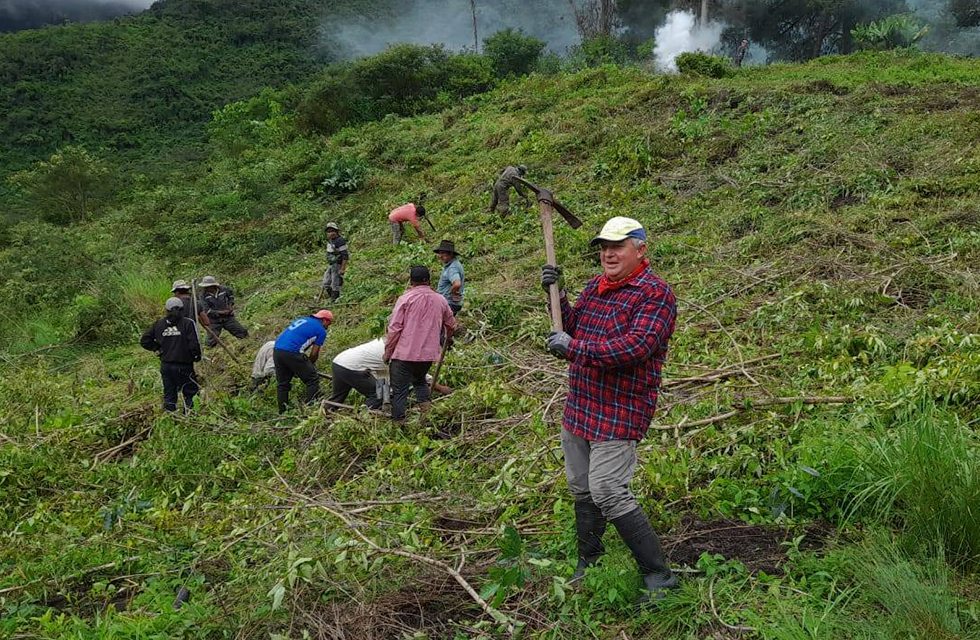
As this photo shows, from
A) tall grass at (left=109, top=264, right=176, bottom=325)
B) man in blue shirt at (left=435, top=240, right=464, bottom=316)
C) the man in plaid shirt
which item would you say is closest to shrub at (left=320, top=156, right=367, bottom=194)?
tall grass at (left=109, top=264, right=176, bottom=325)

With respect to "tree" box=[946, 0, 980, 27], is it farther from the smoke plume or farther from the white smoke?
the smoke plume

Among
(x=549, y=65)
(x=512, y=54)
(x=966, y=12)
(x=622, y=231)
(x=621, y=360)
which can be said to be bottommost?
(x=621, y=360)

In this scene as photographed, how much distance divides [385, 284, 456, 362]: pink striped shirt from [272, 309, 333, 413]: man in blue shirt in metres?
1.17

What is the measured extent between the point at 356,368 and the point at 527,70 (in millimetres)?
28207

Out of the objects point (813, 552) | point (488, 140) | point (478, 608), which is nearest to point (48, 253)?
point (488, 140)

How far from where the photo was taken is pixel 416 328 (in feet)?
18.4

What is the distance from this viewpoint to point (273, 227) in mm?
16062

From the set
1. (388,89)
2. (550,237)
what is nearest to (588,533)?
(550,237)

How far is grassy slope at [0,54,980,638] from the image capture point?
3035 millimetres

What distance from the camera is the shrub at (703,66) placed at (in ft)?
57.2

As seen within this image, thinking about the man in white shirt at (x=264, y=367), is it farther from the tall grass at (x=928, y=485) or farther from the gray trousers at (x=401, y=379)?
the tall grass at (x=928, y=485)

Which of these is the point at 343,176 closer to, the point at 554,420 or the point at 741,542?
the point at 554,420

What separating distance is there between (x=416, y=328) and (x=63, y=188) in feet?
68.7

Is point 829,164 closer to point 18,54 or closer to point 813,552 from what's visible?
point 813,552
